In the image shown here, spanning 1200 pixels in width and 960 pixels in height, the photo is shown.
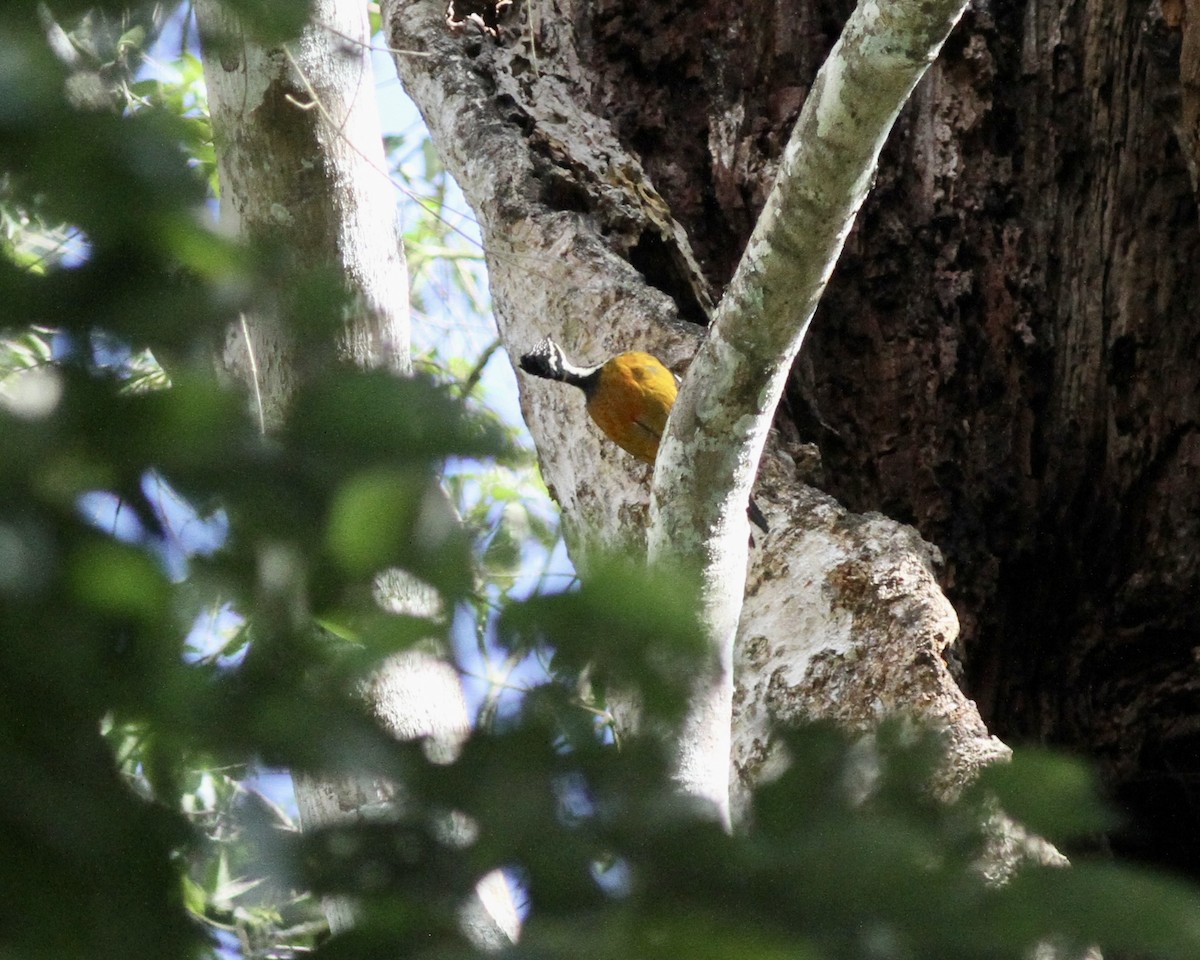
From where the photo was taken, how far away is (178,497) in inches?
24.7

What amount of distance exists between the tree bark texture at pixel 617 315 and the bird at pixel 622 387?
0.16 feet

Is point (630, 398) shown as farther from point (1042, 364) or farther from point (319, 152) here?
point (1042, 364)

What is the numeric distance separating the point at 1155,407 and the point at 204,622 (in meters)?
3.18

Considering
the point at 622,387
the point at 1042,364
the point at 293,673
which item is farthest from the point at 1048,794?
the point at 1042,364

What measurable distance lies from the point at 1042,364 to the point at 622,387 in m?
1.18

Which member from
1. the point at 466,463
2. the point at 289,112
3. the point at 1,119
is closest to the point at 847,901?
the point at 466,463

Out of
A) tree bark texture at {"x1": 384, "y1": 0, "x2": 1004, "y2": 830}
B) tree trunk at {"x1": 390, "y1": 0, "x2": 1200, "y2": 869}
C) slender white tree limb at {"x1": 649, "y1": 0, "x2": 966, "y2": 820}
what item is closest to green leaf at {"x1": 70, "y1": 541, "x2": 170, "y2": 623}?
slender white tree limb at {"x1": 649, "y1": 0, "x2": 966, "y2": 820}

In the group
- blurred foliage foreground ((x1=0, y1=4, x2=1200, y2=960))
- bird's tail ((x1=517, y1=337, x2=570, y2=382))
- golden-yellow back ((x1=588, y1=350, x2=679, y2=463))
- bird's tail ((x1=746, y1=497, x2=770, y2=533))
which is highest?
bird's tail ((x1=517, y1=337, x2=570, y2=382))

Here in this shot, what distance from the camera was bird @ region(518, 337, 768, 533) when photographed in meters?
3.30

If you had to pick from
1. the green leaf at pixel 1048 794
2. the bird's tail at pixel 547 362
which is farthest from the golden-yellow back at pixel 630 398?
the green leaf at pixel 1048 794

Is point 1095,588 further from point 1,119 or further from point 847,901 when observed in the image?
point 1,119

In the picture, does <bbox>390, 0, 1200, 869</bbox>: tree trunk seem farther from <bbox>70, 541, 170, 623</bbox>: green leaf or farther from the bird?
<bbox>70, 541, 170, 623</bbox>: green leaf

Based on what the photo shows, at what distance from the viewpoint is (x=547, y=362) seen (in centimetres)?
351

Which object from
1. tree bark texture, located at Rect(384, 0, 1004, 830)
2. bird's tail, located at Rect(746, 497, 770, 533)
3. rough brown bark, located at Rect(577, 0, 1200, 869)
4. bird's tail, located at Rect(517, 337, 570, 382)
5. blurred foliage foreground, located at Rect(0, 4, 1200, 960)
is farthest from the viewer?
bird's tail, located at Rect(517, 337, 570, 382)
